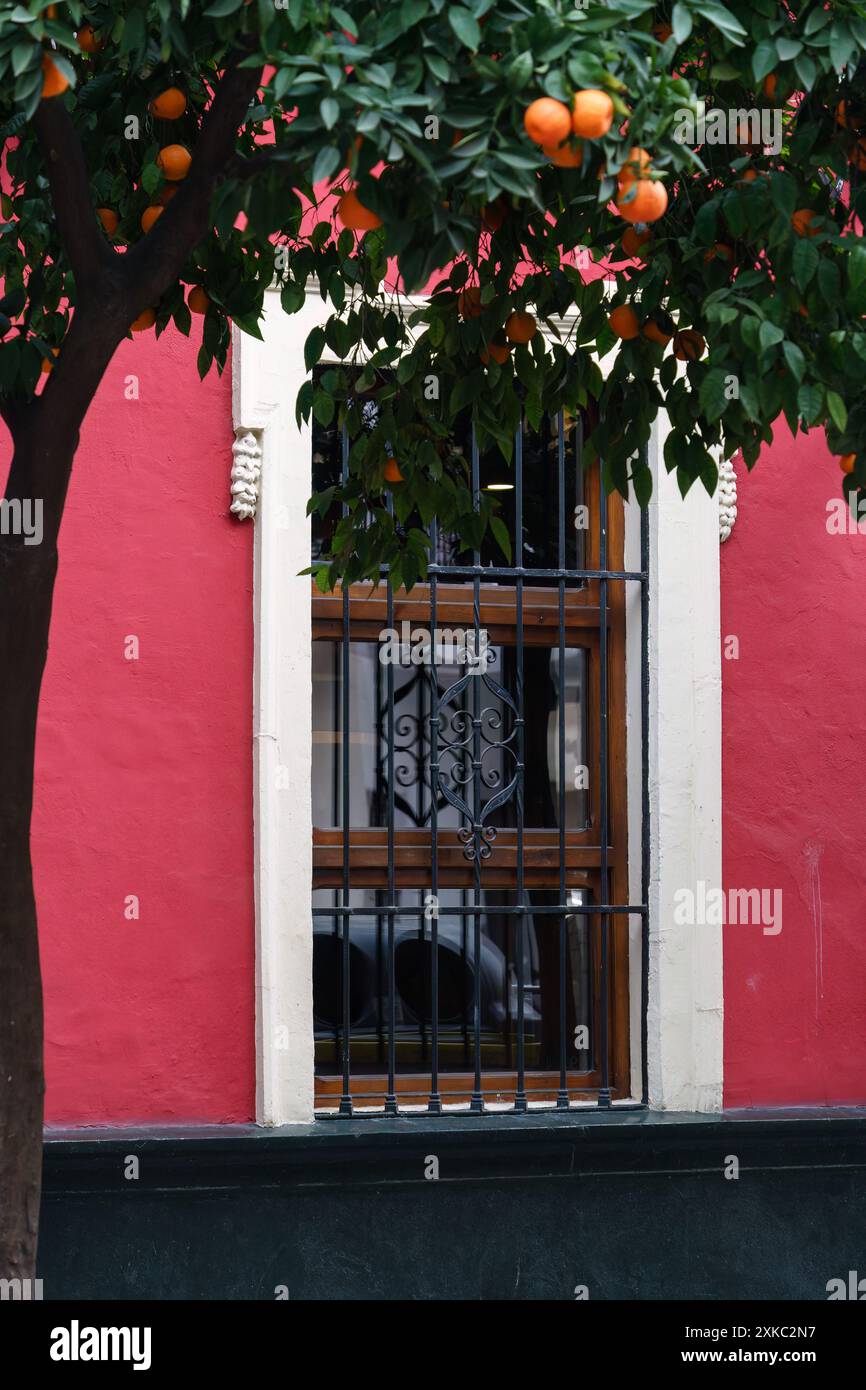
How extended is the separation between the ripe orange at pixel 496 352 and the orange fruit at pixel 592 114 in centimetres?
130

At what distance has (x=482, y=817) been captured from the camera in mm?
6098

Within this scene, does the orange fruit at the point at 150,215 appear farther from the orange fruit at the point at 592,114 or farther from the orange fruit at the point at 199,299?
the orange fruit at the point at 592,114

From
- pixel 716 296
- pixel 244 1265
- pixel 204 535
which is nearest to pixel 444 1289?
pixel 244 1265

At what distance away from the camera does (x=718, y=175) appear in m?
4.21

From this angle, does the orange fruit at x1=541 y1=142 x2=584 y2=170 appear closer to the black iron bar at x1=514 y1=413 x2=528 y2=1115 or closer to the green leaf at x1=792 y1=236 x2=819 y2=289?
the green leaf at x1=792 y1=236 x2=819 y2=289

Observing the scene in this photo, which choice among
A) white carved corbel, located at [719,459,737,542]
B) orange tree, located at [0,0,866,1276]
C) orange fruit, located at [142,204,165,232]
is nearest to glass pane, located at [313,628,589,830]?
white carved corbel, located at [719,459,737,542]

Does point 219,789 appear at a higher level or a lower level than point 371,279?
lower

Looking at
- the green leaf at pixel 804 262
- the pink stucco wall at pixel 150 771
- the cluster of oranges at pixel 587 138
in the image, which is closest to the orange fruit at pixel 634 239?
the green leaf at pixel 804 262

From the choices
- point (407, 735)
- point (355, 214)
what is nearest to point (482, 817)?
point (407, 735)

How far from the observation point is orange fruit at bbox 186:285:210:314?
4.21 metres

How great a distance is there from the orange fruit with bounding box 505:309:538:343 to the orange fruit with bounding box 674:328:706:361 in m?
0.36

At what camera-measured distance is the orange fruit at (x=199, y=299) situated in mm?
4215

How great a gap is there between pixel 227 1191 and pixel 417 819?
1.44 meters

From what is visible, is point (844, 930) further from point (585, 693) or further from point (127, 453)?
point (127, 453)
